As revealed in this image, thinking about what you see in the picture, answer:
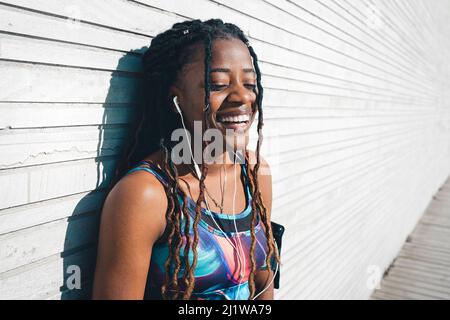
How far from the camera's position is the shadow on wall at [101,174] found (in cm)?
169

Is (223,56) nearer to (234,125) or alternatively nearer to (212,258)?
(234,125)

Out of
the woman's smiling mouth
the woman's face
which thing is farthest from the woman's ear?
the woman's smiling mouth

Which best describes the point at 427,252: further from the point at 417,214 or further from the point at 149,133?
the point at 149,133

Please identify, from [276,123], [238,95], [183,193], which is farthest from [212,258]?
[276,123]

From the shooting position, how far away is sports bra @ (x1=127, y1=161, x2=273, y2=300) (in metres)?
1.66

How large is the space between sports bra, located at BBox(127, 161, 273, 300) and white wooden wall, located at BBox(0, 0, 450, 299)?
0.31m

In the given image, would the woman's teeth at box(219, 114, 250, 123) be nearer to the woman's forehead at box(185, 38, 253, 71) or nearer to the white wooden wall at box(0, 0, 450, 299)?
the woman's forehead at box(185, 38, 253, 71)

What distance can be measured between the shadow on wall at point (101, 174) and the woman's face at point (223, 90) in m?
0.25

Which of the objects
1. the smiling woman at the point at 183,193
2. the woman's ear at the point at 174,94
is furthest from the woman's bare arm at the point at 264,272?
the woman's ear at the point at 174,94

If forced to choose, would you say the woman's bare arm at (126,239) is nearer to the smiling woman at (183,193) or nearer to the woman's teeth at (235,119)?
the smiling woman at (183,193)

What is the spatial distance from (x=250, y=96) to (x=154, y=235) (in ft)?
2.38

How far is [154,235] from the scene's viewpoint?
1.58m

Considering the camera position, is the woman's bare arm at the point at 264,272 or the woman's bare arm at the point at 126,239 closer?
the woman's bare arm at the point at 126,239
